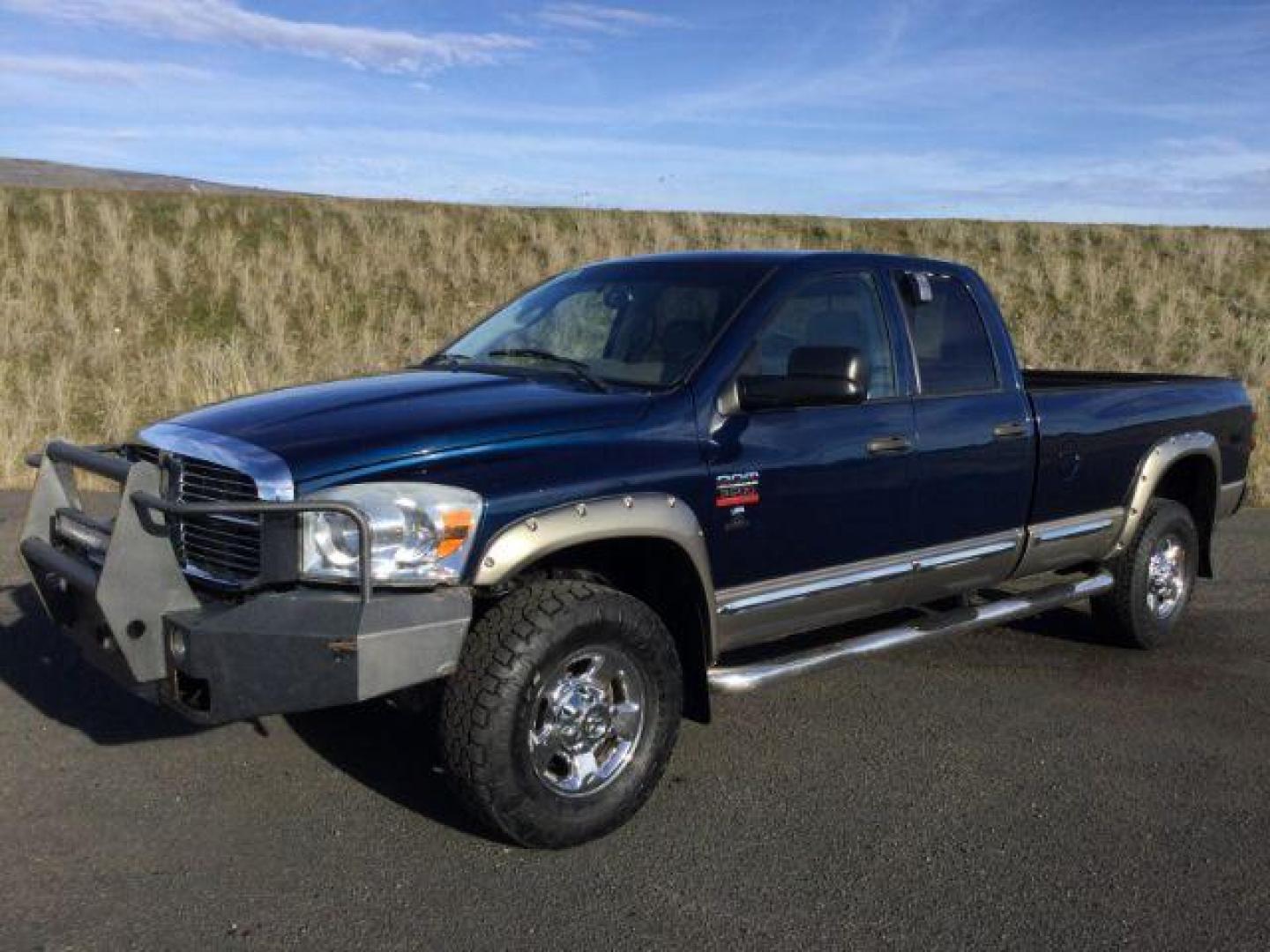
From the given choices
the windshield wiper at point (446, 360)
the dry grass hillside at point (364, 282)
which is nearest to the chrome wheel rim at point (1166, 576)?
the windshield wiper at point (446, 360)

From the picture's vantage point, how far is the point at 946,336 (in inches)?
217

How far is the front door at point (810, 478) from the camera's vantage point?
14.5ft

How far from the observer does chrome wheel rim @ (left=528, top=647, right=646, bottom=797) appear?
3965 millimetres

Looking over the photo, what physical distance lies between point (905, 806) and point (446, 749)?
1.61 metres

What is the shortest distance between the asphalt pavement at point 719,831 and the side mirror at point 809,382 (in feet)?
4.42

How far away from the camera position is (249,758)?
4656 mm

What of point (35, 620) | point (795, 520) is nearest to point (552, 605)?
point (795, 520)

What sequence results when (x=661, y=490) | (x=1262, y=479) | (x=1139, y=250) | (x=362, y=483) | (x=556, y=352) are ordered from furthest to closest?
(x=1139, y=250), (x=1262, y=479), (x=556, y=352), (x=661, y=490), (x=362, y=483)

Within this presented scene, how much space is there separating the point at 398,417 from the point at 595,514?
2.25ft

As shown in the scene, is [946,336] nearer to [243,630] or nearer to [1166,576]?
[1166,576]

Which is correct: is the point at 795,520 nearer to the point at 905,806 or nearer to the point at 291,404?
the point at 905,806

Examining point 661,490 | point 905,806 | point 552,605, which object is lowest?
point 905,806

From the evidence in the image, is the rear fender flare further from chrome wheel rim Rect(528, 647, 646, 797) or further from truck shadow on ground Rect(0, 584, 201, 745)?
truck shadow on ground Rect(0, 584, 201, 745)

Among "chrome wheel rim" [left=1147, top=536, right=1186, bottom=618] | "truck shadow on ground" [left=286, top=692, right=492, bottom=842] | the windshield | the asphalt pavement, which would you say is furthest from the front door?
"chrome wheel rim" [left=1147, top=536, right=1186, bottom=618]
